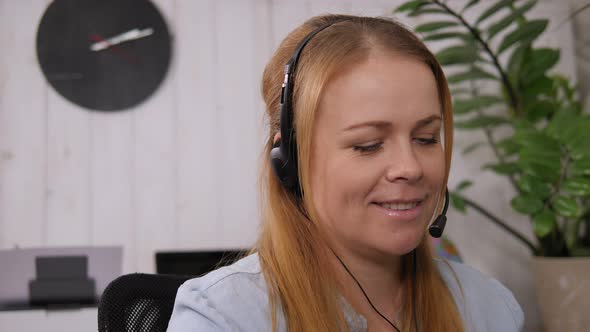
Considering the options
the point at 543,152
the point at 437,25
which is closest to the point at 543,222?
the point at 543,152

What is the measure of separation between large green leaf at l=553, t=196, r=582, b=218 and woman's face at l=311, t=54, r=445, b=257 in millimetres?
826

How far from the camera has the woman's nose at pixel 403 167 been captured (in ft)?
2.27

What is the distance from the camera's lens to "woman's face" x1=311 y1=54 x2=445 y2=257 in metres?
0.70

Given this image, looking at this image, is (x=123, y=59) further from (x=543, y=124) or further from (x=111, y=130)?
(x=543, y=124)

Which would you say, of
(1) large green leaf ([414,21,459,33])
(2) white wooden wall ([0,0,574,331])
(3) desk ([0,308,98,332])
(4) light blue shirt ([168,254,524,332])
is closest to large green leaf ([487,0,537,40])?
(1) large green leaf ([414,21,459,33])

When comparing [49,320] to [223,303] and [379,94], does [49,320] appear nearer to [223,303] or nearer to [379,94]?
[223,303]

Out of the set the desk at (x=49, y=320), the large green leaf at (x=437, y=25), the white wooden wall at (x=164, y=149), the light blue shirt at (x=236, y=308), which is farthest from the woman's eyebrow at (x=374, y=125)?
the desk at (x=49, y=320)

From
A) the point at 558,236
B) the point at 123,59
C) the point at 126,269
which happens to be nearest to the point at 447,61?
the point at 558,236

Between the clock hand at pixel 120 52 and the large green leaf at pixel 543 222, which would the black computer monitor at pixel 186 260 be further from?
the large green leaf at pixel 543 222

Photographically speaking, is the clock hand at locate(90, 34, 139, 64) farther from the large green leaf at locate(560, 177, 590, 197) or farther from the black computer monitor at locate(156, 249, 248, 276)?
the large green leaf at locate(560, 177, 590, 197)

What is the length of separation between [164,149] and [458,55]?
3.31 feet

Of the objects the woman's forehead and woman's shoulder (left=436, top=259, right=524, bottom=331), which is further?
woman's shoulder (left=436, top=259, right=524, bottom=331)

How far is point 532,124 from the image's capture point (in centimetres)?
167

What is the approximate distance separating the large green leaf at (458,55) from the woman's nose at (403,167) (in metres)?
1.06
